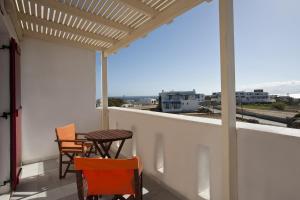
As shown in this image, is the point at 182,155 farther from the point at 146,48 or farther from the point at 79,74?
the point at 146,48

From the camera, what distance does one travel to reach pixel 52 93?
17.8 feet

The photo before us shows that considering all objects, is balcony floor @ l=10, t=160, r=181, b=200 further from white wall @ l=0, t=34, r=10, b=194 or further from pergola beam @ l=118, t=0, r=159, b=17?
pergola beam @ l=118, t=0, r=159, b=17

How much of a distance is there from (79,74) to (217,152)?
173 inches

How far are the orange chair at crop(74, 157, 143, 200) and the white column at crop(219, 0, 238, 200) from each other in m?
0.93

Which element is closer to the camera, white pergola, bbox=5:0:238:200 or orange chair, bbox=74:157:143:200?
orange chair, bbox=74:157:143:200

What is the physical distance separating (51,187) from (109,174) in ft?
6.69

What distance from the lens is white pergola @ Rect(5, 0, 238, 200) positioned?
7.65ft

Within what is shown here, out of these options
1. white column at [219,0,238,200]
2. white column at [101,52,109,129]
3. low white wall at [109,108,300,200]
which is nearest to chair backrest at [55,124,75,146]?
low white wall at [109,108,300,200]

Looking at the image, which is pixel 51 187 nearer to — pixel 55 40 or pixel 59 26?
pixel 59 26

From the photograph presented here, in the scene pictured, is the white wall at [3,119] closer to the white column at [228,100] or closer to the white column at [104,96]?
the white column at [104,96]

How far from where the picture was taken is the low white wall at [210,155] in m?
1.86

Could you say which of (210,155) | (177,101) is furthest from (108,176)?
(177,101)

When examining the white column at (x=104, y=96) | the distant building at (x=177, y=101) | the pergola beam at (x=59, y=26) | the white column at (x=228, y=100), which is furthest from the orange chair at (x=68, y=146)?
the distant building at (x=177, y=101)

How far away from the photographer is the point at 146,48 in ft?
71.4
